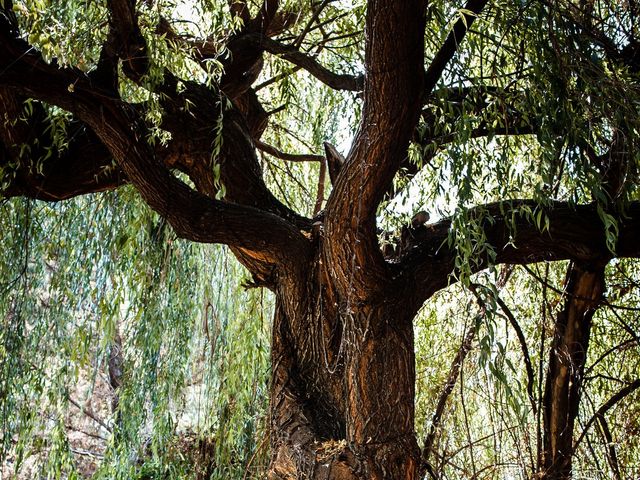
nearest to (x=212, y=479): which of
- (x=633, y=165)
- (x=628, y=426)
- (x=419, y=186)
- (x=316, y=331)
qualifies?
(x=316, y=331)

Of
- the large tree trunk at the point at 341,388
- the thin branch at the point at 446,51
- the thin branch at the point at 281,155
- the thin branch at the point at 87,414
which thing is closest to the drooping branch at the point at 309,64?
the thin branch at the point at 281,155

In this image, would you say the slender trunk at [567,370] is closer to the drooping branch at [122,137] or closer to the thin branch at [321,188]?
the thin branch at [321,188]

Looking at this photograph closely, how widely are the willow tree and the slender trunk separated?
12mm

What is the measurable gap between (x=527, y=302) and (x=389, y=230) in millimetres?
1067

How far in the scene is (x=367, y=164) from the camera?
217 centimetres

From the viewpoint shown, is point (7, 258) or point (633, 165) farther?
point (7, 258)

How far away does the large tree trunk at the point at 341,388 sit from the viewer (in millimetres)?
2236

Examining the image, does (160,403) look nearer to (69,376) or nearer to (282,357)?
(69,376)

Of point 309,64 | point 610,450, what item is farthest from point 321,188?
point 610,450

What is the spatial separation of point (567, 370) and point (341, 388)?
42.2 inches

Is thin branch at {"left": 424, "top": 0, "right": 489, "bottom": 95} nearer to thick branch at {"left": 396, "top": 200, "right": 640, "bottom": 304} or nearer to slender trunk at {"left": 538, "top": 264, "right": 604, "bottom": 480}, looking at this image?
thick branch at {"left": 396, "top": 200, "right": 640, "bottom": 304}

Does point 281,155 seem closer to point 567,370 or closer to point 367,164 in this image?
point 367,164

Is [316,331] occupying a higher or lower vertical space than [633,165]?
lower

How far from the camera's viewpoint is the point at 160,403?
3137 mm
